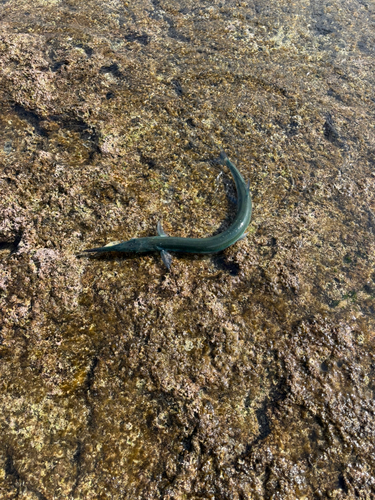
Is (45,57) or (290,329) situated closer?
(290,329)

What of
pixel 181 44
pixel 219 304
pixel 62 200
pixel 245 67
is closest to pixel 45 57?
pixel 181 44

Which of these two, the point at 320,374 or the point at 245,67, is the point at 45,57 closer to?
the point at 245,67

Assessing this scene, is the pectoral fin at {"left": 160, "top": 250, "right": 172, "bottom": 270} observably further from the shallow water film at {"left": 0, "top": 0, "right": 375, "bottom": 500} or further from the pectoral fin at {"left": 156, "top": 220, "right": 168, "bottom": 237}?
the pectoral fin at {"left": 156, "top": 220, "right": 168, "bottom": 237}

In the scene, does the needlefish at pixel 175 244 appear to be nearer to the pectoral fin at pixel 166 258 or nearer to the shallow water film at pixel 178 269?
the pectoral fin at pixel 166 258

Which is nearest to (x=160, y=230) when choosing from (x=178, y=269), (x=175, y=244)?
(x=175, y=244)

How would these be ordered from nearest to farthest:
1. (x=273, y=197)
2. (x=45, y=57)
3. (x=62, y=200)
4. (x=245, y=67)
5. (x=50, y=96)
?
1. (x=62, y=200)
2. (x=273, y=197)
3. (x=50, y=96)
4. (x=45, y=57)
5. (x=245, y=67)

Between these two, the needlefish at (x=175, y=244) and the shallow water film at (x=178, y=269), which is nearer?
the shallow water film at (x=178, y=269)

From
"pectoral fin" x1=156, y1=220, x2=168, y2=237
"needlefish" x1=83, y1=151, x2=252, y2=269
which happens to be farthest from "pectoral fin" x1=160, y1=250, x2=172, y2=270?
"pectoral fin" x1=156, y1=220, x2=168, y2=237

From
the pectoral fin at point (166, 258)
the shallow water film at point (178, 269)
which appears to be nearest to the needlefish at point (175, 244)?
the pectoral fin at point (166, 258)

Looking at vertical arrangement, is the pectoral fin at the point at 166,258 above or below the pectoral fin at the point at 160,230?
below
